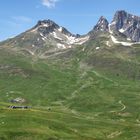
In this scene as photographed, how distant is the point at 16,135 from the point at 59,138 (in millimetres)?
20040

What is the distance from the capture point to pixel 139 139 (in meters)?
197

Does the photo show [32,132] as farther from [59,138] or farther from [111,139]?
[111,139]

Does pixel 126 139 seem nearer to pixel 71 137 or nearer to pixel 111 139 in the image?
pixel 111 139

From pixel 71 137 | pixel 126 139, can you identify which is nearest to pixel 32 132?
pixel 71 137

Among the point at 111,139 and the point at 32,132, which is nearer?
the point at 32,132

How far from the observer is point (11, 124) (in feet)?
653

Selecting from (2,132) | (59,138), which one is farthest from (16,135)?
(59,138)

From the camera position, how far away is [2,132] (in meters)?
183

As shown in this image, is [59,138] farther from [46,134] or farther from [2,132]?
[2,132]

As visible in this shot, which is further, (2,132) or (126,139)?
(126,139)

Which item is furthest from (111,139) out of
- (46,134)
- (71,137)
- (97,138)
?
(46,134)

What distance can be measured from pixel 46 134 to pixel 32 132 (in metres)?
6.70

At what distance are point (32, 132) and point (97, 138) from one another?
113ft

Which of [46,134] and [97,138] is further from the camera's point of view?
[97,138]
